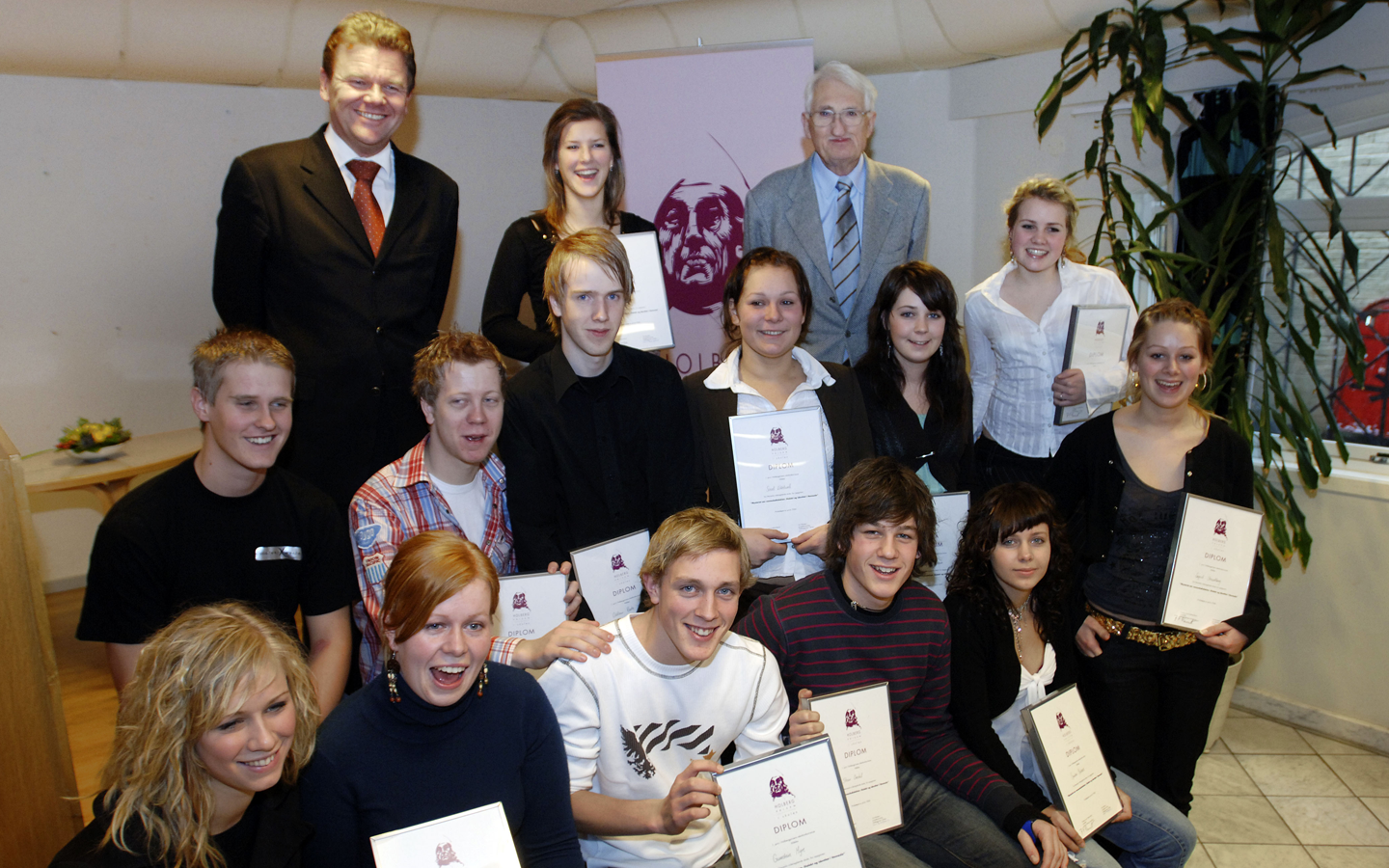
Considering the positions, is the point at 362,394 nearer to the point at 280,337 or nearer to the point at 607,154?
the point at 280,337

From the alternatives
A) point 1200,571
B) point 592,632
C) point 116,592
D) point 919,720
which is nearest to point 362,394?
point 116,592

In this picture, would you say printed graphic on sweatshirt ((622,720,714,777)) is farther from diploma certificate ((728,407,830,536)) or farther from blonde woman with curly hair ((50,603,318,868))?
diploma certificate ((728,407,830,536))

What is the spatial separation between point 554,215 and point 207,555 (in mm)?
1631

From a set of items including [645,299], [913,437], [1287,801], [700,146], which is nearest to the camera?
[913,437]

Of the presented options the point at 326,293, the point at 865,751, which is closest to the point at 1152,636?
the point at 865,751

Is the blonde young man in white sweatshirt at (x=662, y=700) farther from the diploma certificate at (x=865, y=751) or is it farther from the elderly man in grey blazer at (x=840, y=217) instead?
the elderly man in grey blazer at (x=840, y=217)

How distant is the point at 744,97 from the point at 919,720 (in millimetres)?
3180

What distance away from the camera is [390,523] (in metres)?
2.51

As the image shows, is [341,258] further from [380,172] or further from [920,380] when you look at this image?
[920,380]

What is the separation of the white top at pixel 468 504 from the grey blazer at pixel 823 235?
138cm

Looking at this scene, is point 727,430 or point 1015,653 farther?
point 727,430

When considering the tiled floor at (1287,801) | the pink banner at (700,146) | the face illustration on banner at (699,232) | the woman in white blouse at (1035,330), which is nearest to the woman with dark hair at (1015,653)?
the woman in white blouse at (1035,330)

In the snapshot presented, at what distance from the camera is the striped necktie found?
11.6 feet

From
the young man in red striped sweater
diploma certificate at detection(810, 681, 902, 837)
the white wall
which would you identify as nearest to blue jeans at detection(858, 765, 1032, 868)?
the young man in red striped sweater
